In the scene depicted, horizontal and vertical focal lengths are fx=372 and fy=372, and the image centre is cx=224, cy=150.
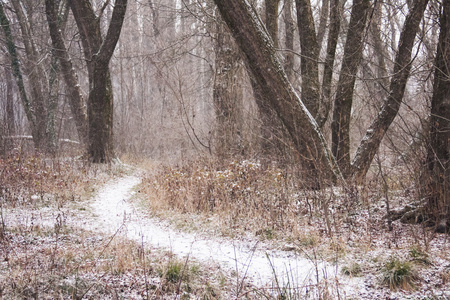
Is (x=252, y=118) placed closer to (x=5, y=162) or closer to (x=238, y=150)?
(x=238, y=150)

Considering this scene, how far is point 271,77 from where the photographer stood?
21.2 ft

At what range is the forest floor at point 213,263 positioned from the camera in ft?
10.7

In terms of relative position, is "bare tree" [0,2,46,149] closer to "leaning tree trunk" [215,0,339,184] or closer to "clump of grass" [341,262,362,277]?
"leaning tree trunk" [215,0,339,184]

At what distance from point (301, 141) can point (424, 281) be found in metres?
3.61

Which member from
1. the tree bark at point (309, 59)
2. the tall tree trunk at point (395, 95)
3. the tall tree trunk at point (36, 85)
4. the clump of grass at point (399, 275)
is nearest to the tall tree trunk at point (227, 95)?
the tree bark at point (309, 59)

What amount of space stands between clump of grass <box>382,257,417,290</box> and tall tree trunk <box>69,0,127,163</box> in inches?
363

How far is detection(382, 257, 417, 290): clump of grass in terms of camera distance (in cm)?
336

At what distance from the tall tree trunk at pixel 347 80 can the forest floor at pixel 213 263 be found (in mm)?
2314

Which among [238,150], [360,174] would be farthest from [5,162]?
[360,174]

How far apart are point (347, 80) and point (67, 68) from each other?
8.97 m

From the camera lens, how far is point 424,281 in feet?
11.1

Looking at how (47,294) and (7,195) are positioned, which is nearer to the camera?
(47,294)

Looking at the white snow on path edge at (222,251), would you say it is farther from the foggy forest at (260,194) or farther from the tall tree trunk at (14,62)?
the tall tree trunk at (14,62)

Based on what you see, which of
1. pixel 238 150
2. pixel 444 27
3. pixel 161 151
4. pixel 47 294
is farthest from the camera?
pixel 161 151
